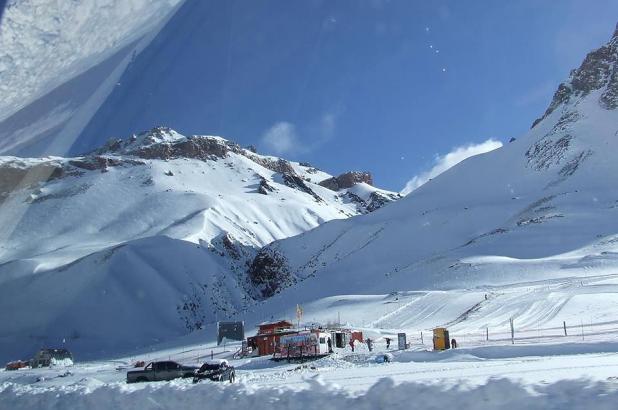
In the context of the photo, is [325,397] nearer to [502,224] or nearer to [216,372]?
[216,372]

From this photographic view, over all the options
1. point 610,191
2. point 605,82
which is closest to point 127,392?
point 610,191

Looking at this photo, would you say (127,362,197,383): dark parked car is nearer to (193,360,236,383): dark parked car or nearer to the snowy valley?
(193,360,236,383): dark parked car

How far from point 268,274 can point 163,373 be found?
9443 centimetres

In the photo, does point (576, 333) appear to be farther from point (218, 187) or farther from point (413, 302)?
A: point (218, 187)

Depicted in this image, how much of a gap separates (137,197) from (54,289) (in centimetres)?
6452

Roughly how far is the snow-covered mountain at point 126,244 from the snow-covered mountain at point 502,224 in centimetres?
1528

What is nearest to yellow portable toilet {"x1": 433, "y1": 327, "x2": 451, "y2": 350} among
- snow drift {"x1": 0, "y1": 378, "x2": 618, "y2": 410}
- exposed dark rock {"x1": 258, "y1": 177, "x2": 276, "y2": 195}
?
snow drift {"x1": 0, "y1": 378, "x2": 618, "y2": 410}

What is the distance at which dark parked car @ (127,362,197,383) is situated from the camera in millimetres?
24547

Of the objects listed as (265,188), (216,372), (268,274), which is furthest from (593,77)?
(216,372)

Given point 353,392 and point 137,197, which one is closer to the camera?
point 353,392

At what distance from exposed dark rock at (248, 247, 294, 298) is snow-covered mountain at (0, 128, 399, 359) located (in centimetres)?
126

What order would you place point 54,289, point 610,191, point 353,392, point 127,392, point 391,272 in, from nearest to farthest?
point 353,392 → point 127,392 → point 391,272 → point 54,289 → point 610,191

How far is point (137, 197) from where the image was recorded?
155 m

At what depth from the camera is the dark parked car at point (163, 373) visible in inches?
966
